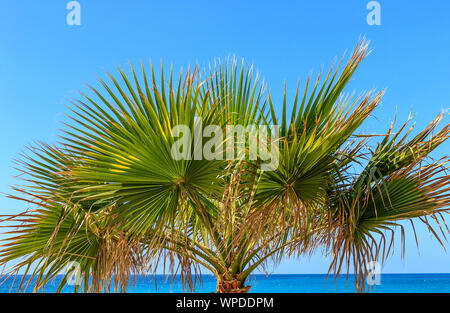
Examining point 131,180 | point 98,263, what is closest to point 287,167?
point 131,180

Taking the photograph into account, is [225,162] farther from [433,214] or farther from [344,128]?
[433,214]

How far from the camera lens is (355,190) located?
3.40 meters

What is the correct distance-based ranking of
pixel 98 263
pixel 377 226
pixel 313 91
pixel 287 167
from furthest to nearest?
pixel 98 263 → pixel 377 226 → pixel 313 91 → pixel 287 167

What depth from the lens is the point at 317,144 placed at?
2844 millimetres

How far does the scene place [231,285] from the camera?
3.73 m

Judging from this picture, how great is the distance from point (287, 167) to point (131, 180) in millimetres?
1055

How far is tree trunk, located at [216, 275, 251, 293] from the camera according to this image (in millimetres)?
3719

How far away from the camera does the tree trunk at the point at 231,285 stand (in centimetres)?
372

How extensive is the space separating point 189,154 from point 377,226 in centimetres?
180

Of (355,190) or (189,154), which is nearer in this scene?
(189,154)

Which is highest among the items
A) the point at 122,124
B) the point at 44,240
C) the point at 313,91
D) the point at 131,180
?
the point at 313,91

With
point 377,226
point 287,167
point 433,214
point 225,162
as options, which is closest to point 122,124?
point 225,162
